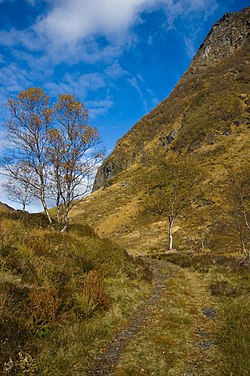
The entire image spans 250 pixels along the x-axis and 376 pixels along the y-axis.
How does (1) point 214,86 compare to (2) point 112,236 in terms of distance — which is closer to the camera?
(2) point 112,236

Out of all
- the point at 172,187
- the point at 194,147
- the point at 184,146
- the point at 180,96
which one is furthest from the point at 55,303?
the point at 180,96

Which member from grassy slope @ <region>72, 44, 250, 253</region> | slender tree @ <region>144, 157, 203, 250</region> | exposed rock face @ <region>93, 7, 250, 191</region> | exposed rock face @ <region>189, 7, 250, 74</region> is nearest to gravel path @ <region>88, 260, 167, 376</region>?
grassy slope @ <region>72, 44, 250, 253</region>

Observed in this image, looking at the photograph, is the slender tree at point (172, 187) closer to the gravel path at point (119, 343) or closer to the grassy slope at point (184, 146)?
the grassy slope at point (184, 146)

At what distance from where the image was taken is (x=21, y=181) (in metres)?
17.5

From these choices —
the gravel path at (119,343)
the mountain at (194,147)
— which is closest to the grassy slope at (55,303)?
the gravel path at (119,343)

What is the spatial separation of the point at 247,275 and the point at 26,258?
391 inches

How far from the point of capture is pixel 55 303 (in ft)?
22.3

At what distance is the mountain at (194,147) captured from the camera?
4191 cm

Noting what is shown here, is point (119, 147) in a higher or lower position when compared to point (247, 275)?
higher

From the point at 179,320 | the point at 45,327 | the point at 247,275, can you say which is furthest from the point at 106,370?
the point at 247,275

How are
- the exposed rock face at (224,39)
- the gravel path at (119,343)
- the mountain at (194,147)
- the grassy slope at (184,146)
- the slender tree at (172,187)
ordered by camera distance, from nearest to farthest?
1. the gravel path at (119,343)
2. the slender tree at (172,187)
3. the mountain at (194,147)
4. the grassy slope at (184,146)
5. the exposed rock face at (224,39)

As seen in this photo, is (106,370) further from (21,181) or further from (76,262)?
(21,181)

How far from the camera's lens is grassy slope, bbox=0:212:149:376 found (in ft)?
17.1

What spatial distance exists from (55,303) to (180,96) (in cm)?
9696
